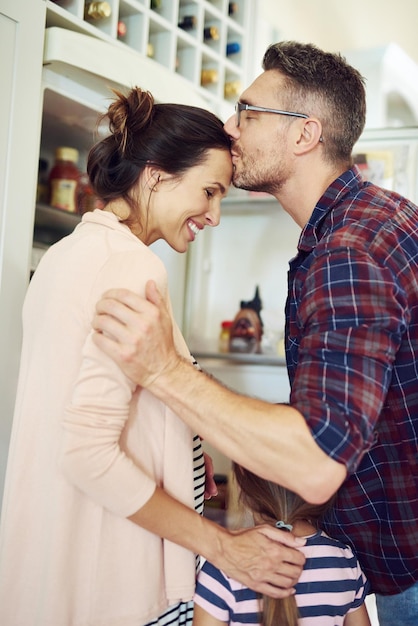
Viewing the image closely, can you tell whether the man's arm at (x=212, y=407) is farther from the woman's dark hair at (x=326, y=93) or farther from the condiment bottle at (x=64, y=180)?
the condiment bottle at (x=64, y=180)

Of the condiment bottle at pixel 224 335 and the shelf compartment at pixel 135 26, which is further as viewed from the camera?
the condiment bottle at pixel 224 335

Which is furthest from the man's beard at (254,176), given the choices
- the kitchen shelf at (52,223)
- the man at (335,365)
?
the kitchen shelf at (52,223)

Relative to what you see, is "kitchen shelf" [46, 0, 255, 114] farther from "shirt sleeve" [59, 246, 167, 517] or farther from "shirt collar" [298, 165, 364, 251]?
"shirt sleeve" [59, 246, 167, 517]

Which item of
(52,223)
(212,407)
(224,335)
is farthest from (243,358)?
(212,407)

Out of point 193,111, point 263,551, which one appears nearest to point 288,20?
point 193,111

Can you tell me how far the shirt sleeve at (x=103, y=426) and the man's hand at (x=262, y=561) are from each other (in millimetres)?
152

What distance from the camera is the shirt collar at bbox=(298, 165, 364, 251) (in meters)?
1.16

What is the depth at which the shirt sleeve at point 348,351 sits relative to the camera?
849mm

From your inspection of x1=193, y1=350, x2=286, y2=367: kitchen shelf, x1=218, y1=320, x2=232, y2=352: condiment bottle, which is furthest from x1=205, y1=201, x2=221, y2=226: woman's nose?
x1=218, y1=320, x2=232, y2=352: condiment bottle

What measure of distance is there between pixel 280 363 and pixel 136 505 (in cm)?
145

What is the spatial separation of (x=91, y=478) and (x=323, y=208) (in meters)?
0.57

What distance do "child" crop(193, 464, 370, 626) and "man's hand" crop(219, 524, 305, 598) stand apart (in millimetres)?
26

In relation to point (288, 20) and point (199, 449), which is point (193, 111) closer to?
point (199, 449)

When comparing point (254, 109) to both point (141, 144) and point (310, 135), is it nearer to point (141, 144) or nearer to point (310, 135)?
point (310, 135)
